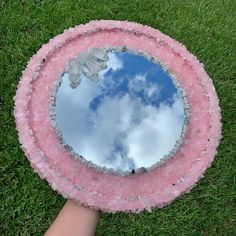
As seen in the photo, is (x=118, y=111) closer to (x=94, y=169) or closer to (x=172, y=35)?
(x=94, y=169)

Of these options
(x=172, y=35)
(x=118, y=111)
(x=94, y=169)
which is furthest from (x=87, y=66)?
(x=172, y=35)

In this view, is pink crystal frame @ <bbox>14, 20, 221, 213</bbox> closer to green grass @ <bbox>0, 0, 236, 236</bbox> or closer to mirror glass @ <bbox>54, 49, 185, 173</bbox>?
mirror glass @ <bbox>54, 49, 185, 173</bbox>

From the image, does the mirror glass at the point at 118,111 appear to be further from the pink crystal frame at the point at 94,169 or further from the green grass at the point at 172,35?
the green grass at the point at 172,35

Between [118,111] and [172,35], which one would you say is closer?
[118,111]

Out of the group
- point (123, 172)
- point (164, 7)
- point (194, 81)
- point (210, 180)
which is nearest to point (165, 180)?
point (123, 172)

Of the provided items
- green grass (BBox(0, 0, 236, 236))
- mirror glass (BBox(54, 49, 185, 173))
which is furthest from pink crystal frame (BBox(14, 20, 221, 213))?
green grass (BBox(0, 0, 236, 236))

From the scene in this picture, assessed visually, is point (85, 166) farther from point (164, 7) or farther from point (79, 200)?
point (164, 7)

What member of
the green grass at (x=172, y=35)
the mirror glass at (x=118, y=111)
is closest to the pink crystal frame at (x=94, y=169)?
the mirror glass at (x=118, y=111)
